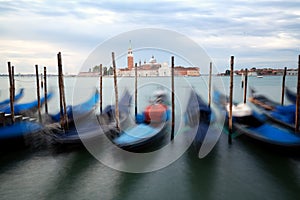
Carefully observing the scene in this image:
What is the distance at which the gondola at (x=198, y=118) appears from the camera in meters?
5.98

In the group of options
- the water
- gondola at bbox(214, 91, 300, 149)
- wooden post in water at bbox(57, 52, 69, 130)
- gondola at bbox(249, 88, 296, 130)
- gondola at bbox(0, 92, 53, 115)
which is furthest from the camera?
gondola at bbox(0, 92, 53, 115)

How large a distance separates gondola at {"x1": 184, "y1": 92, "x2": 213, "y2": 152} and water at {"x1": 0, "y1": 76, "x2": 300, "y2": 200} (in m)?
0.41

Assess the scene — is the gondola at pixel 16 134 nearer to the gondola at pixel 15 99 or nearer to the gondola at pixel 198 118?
the gondola at pixel 198 118

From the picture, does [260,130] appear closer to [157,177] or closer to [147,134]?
[147,134]

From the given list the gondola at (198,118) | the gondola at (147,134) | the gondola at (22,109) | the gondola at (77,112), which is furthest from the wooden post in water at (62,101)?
the gondola at (198,118)

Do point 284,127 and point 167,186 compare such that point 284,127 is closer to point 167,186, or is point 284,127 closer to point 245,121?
point 245,121

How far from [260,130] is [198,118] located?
5.33 ft

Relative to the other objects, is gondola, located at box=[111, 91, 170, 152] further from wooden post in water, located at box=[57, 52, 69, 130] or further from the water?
wooden post in water, located at box=[57, 52, 69, 130]

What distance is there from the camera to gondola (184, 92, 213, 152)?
5982 millimetres

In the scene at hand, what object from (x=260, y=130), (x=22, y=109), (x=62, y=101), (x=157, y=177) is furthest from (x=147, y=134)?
(x=22, y=109)

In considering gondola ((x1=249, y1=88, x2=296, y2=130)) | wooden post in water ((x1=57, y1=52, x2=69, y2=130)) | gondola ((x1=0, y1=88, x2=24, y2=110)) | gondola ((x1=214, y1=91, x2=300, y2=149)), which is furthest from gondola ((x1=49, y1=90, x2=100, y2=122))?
gondola ((x1=249, y1=88, x2=296, y2=130))

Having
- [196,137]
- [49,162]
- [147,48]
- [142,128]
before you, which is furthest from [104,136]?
[147,48]

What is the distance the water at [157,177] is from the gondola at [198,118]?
1.34ft

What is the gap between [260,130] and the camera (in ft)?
19.6
